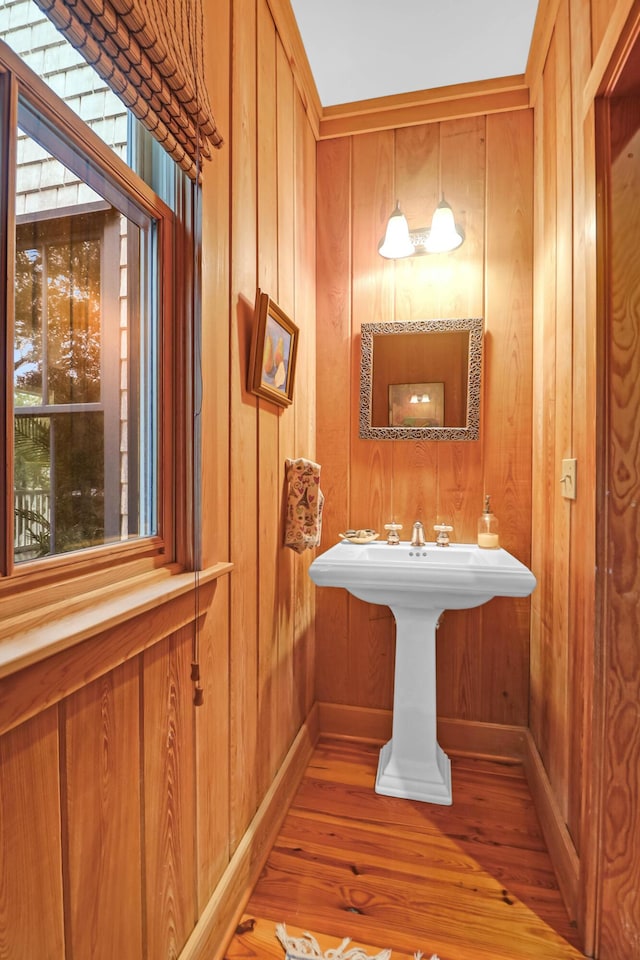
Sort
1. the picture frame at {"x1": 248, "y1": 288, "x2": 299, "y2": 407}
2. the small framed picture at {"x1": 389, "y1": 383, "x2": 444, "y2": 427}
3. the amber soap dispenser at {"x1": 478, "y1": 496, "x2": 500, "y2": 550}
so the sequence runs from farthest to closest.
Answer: the small framed picture at {"x1": 389, "y1": 383, "x2": 444, "y2": 427}
the amber soap dispenser at {"x1": 478, "y1": 496, "x2": 500, "y2": 550}
the picture frame at {"x1": 248, "y1": 288, "x2": 299, "y2": 407}

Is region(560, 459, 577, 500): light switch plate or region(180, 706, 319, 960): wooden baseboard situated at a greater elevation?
region(560, 459, 577, 500): light switch plate

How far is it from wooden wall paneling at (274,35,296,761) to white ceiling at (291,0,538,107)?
0.64 feet

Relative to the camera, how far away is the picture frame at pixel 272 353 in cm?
138

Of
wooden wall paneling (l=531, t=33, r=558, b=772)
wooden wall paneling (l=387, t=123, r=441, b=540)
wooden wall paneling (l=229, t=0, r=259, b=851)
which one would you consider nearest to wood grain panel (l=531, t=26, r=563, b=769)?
wooden wall paneling (l=531, t=33, r=558, b=772)

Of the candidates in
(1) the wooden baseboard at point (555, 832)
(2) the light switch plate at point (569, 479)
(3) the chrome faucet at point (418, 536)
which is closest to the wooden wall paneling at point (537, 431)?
(1) the wooden baseboard at point (555, 832)

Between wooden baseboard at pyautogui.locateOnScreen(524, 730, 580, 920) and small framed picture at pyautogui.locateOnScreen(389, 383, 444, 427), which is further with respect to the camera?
small framed picture at pyautogui.locateOnScreen(389, 383, 444, 427)

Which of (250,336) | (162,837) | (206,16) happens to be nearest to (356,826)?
(162,837)

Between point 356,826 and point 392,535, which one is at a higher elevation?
point 392,535

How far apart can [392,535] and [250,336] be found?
105 cm

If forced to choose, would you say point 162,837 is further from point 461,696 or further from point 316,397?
point 316,397

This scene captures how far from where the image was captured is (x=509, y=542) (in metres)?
2.01

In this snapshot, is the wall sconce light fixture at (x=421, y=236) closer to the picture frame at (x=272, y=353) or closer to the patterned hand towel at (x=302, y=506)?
the picture frame at (x=272, y=353)

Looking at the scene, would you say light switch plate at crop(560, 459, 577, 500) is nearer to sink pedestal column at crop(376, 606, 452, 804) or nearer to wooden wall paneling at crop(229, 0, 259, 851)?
sink pedestal column at crop(376, 606, 452, 804)

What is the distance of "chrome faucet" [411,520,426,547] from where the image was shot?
1.99m
